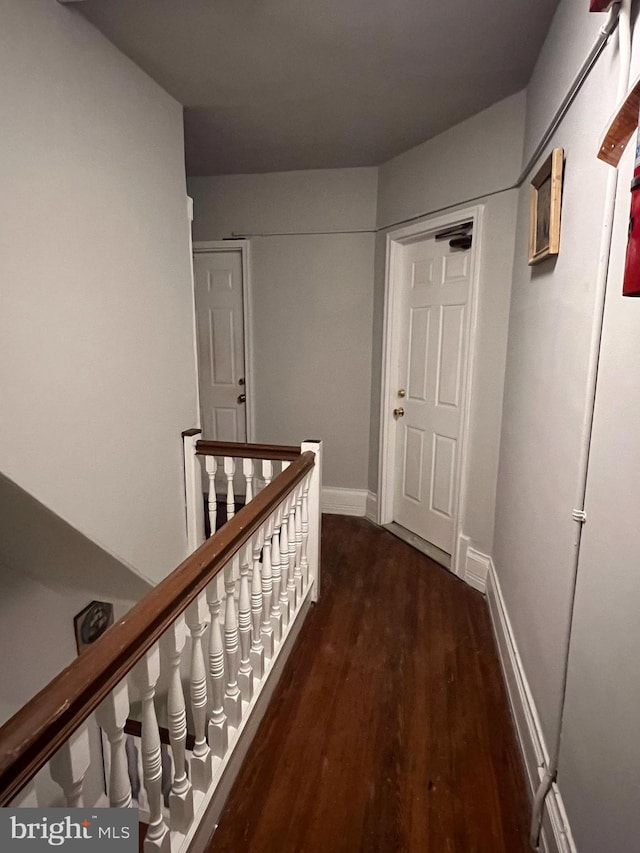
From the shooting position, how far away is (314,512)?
2.41 m

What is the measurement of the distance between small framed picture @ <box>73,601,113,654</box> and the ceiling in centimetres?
269

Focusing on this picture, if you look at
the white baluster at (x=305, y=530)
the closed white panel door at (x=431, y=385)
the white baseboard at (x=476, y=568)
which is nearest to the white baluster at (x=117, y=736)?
the white baluster at (x=305, y=530)

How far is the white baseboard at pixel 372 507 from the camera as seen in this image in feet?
11.6

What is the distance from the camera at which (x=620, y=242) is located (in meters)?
1.05

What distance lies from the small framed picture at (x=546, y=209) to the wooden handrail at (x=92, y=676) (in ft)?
4.76

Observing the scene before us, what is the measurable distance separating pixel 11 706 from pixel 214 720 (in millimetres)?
1498

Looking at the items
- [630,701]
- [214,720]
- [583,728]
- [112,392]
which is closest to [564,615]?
[583,728]

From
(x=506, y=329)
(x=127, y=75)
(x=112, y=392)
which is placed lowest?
(x=112, y=392)

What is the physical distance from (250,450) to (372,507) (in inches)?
59.1

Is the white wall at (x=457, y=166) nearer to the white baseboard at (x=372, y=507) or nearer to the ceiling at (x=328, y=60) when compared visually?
the ceiling at (x=328, y=60)

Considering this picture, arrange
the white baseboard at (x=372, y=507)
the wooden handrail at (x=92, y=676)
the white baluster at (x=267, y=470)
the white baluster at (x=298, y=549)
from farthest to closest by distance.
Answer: the white baseboard at (x=372, y=507) < the white baluster at (x=267, y=470) < the white baluster at (x=298, y=549) < the wooden handrail at (x=92, y=676)

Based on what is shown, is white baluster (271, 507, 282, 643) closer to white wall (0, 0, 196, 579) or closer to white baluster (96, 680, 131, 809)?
white wall (0, 0, 196, 579)

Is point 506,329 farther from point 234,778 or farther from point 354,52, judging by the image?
point 234,778

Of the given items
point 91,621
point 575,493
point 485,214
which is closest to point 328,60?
point 485,214
